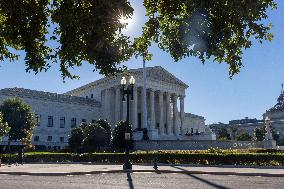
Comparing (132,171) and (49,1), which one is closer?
(49,1)

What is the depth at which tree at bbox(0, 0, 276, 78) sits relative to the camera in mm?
9289

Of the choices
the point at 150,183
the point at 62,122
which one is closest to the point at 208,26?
the point at 150,183

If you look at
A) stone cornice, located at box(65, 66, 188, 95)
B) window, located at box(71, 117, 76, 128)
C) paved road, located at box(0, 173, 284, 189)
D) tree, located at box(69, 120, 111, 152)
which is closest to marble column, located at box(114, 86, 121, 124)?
stone cornice, located at box(65, 66, 188, 95)

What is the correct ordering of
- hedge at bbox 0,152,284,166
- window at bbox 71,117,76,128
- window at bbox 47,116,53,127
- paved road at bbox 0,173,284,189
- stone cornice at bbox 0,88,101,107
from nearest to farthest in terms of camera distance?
paved road at bbox 0,173,284,189 < hedge at bbox 0,152,284,166 < stone cornice at bbox 0,88,101,107 < window at bbox 47,116,53,127 < window at bbox 71,117,76,128

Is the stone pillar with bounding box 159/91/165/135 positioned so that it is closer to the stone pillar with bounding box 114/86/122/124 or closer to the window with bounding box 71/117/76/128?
the stone pillar with bounding box 114/86/122/124

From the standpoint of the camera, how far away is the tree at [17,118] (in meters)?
62.8

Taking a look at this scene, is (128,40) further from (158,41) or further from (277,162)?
(277,162)

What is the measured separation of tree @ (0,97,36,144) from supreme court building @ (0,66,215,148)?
1286 cm

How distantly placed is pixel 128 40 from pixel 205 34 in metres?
2.39

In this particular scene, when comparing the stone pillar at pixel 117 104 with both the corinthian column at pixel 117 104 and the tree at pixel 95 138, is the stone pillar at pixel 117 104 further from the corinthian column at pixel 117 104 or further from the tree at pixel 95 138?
the tree at pixel 95 138

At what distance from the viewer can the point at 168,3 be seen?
10039mm

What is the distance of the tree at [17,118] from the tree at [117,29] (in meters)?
54.7

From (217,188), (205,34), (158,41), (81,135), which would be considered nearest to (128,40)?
(158,41)

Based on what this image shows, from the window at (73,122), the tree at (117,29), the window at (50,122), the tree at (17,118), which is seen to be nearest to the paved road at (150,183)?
the tree at (117,29)
